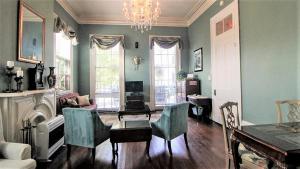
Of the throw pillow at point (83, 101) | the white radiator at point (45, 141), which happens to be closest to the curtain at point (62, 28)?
the throw pillow at point (83, 101)

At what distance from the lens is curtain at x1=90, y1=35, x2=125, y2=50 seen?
6820mm

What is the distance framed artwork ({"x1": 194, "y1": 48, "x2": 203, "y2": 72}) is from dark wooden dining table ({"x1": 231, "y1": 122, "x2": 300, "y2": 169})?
4.41 metres

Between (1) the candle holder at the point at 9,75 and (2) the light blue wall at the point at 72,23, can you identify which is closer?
(1) the candle holder at the point at 9,75

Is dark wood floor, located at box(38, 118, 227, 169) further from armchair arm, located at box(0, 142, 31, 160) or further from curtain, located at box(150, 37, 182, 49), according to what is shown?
curtain, located at box(150, 37, 182, 49)

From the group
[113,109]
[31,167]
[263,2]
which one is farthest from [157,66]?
[31,167]

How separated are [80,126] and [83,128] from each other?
2.2 inches

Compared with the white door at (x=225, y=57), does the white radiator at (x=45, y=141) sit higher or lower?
lower

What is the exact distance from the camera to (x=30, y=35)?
11.2 feet

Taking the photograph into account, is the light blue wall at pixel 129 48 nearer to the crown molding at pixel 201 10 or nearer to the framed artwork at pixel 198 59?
the crown molding at pixel 201 10

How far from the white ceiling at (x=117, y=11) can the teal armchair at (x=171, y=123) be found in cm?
353

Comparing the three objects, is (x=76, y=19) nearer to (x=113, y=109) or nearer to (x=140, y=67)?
(x=140, y=67)

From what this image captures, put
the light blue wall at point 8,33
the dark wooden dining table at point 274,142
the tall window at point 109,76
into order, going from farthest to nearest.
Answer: the tall window at point 109,76 < the light blue wall at point 8,33 < the dark wooden dining table at point 274,142

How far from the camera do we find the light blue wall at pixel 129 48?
693 cm

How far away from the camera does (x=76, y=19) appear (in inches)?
261
